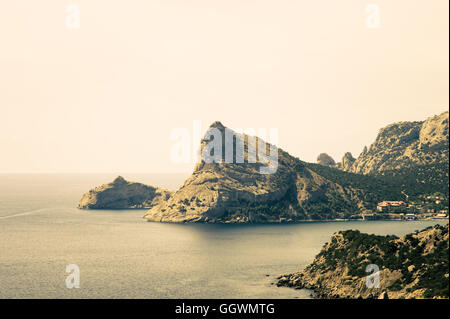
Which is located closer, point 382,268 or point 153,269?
point 382,268

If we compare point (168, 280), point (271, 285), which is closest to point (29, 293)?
point (168, 280)

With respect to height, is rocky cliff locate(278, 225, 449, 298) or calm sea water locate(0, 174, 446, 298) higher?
rocky cliff locate(278, 225, 449, 298)

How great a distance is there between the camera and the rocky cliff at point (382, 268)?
96.2 meters

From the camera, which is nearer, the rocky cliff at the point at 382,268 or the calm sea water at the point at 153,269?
the rocky cliff at the point at 382,268

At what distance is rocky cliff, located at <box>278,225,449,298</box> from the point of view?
9619cm

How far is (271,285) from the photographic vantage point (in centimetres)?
12288

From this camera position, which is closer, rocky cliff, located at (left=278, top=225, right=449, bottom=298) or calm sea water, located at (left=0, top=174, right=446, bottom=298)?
rocky cliff, located at (left=278, top=225, right=449, bottom=298)

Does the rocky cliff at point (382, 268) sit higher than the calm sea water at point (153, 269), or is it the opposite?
the rocky cliff at point (382, 268)

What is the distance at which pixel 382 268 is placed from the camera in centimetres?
10744

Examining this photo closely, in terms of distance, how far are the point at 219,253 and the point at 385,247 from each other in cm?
7628

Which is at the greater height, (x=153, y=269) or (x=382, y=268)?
(x=382, y=268)
